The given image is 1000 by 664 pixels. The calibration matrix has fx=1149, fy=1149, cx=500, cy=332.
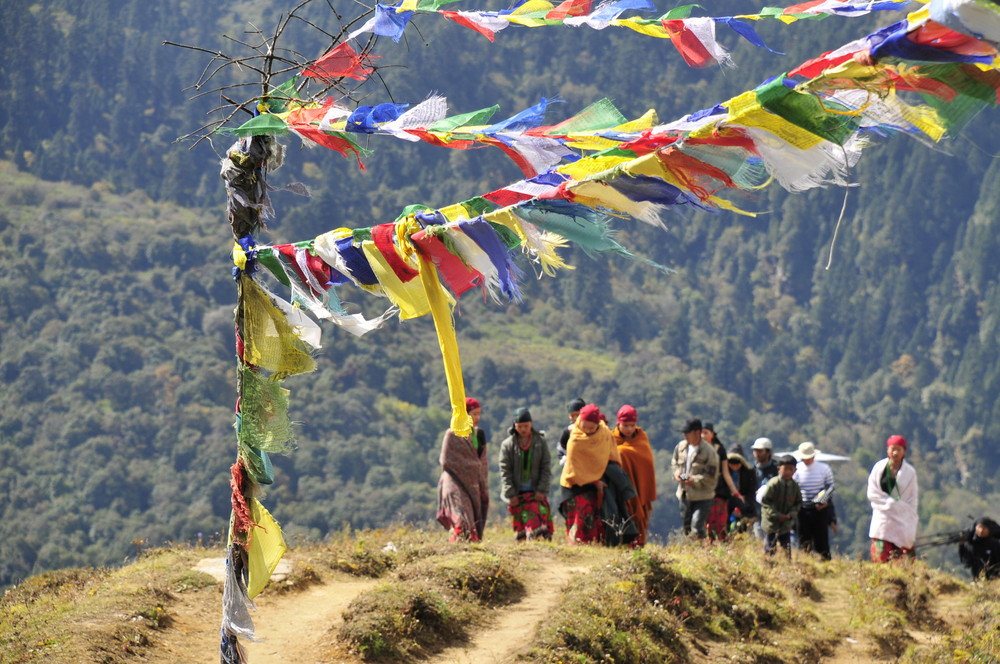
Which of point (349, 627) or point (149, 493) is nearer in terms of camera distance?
point (349, 627)

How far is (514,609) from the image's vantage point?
7.73m

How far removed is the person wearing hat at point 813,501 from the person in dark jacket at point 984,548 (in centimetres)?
121

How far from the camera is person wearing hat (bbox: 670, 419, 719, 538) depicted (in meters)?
9.98

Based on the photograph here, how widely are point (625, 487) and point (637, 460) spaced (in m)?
0.56

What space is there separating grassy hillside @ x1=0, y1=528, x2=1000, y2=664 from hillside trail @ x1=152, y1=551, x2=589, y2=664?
0.01 m

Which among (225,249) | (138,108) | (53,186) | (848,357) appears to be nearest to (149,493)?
(225,249)

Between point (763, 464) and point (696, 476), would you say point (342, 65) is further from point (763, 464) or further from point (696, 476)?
point (763, 464)

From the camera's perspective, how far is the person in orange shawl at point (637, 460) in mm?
9789

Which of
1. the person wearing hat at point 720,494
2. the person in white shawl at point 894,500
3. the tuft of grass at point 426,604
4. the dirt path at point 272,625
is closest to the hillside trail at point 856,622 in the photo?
the person in white shawl at point 894,500

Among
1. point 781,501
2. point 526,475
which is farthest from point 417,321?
point 781,501

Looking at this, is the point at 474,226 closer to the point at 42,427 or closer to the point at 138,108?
the point at 42,427

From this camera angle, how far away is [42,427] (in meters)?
73.2

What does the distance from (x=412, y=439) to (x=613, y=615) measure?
234 ft

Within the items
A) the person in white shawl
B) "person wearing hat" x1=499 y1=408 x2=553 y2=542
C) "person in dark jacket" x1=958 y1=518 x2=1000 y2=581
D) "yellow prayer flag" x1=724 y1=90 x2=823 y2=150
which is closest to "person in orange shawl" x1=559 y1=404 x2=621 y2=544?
"person wearing hat" x1=499 y1=408 x2=553 y2=542
